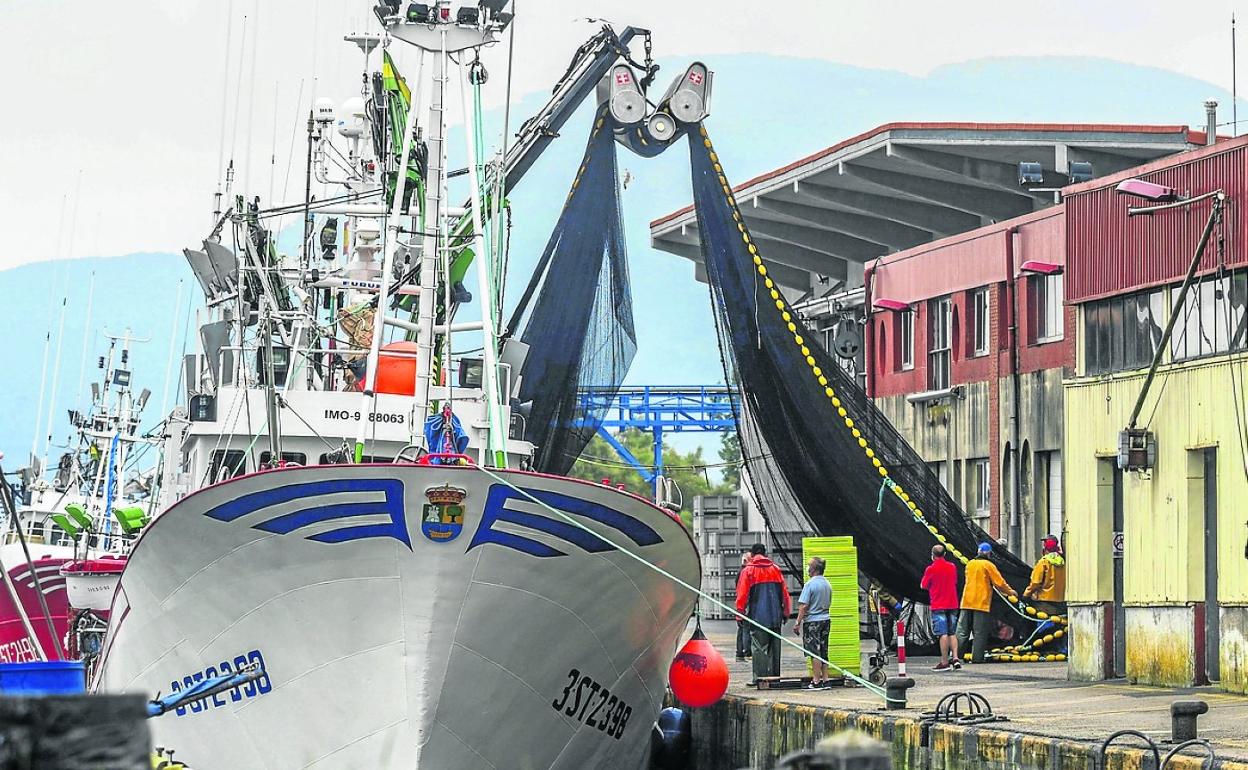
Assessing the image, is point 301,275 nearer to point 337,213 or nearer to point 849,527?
point 337,213

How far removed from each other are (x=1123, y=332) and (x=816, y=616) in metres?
4.50

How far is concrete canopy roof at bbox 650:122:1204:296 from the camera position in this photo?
37.0 metres

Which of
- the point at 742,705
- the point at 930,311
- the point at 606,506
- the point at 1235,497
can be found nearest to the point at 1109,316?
the point at 1235,497

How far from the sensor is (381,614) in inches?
610

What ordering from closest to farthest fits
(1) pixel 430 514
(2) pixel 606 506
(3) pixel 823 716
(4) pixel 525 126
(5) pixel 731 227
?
(1) pixel 430 514, (2) pixel 606 506, (3) pixel 823 716, (5) pixel 731 227, (4) pixel 525 126

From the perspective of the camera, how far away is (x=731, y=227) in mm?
23922

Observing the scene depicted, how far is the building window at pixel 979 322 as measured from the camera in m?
34.8

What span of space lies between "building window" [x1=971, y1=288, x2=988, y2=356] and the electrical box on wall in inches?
561

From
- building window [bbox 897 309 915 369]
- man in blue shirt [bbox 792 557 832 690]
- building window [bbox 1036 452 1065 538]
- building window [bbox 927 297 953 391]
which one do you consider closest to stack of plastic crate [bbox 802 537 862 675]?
man in blue shirt [bbox 792 557 832 690]

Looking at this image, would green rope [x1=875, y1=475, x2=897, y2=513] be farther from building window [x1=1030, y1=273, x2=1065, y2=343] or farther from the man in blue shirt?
building window [x1=1030, y1=273, x2=1065, y2=343]

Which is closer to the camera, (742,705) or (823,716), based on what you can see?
(823,716)

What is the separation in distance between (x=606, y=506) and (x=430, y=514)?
1.69 meters

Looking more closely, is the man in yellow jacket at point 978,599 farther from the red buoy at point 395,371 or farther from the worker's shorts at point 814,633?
the red buoy at point 395,371

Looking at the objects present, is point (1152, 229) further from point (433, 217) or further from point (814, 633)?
point (433, 217)
